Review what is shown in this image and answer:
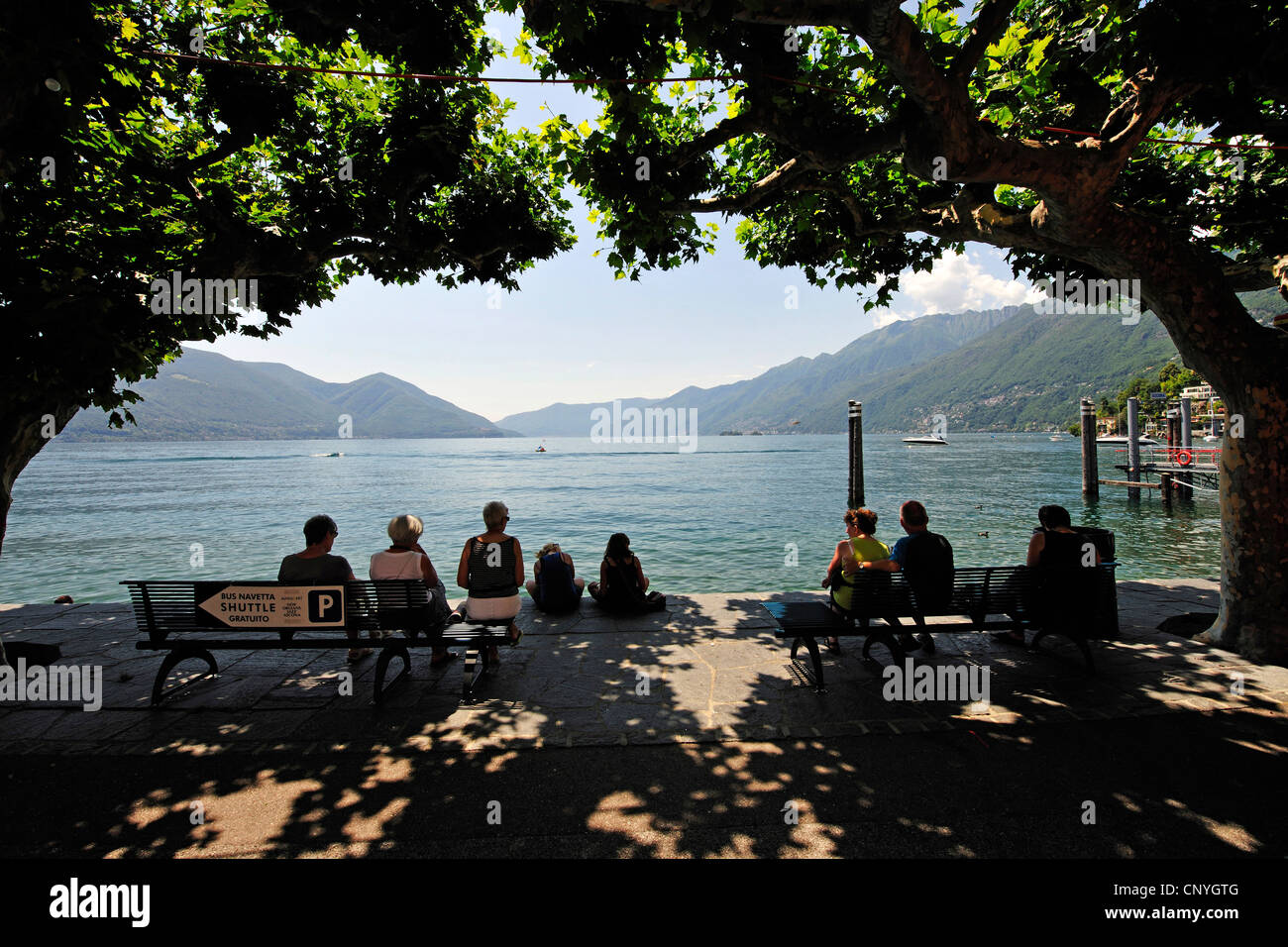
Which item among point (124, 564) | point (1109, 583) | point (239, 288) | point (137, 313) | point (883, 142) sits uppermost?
point (883, 142)

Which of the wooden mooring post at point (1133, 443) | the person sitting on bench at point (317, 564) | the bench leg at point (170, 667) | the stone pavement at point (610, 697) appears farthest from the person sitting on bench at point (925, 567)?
the wooden mooring post at point (1133, 443)

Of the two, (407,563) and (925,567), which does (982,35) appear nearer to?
(925,567)

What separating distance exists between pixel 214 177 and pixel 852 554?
1108cm

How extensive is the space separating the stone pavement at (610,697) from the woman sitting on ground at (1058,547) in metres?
1.05

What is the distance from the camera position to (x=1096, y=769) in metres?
3.74

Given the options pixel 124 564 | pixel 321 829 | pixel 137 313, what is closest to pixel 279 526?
pixel 124 564

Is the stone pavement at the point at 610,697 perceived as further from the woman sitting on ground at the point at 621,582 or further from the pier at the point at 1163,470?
the pier at the point at 1163,470

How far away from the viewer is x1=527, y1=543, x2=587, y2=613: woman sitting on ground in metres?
7.61

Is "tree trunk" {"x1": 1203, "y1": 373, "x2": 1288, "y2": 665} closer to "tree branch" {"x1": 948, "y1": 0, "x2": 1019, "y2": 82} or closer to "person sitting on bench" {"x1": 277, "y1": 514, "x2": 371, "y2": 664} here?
"tree branch" {"x1": 948, "y1": 0, "x2": 1019, "y2": 82}

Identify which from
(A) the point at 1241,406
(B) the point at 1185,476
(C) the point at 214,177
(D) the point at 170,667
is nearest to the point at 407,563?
(D) the point at 170,667

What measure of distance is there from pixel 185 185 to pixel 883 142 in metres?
8.82

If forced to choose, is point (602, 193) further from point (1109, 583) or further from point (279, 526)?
point (279, 526)

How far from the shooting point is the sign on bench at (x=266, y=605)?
5039 millimetres

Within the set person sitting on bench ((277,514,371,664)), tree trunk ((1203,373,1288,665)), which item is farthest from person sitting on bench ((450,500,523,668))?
tree trunk ((1203,373,1288,665))
